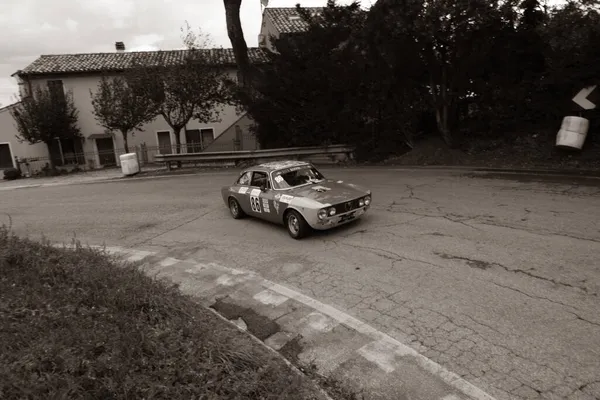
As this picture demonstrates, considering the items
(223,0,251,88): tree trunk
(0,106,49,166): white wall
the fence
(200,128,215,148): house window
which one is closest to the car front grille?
(223,0,251,88): tree trunk

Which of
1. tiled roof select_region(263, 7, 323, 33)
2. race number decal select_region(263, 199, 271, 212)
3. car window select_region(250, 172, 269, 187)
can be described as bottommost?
race number decal select_region(263, 199, 271, 212)

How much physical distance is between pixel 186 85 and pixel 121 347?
69.3 feet

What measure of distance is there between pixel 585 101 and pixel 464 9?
175 inches

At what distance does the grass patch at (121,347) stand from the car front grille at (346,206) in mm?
3358

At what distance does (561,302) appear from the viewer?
4.80 metres

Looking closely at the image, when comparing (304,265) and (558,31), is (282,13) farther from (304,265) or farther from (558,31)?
(304,265)

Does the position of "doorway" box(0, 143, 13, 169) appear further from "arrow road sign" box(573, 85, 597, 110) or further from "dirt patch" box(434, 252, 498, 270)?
"arrow road sign" box(573, 85, 597, 110)

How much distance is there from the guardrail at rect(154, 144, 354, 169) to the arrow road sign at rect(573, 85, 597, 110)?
799 centimetres

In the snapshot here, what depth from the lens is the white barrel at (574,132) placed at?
39.4 feet

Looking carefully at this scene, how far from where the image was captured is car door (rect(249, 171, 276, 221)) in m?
8.55

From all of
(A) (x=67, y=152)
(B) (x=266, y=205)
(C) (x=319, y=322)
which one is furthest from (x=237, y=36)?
(C) (x=319, y=322)

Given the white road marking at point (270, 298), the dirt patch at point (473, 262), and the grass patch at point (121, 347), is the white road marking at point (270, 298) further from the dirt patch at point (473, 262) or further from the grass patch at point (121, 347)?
the dirt patch at point (473, 262)

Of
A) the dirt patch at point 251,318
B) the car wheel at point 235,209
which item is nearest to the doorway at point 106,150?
the car wheel at point 235,209

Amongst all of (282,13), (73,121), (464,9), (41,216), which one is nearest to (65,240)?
(41,216)
